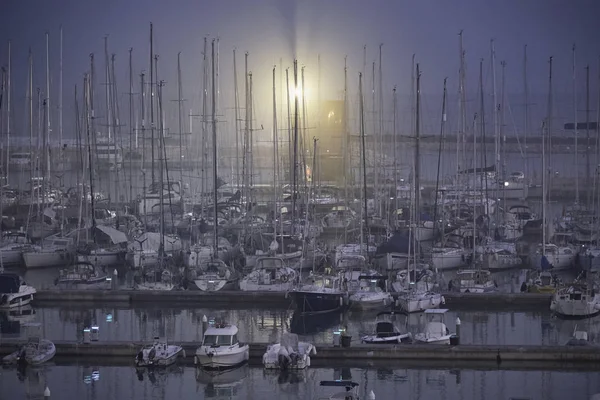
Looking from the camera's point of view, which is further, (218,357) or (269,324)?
(269,324)

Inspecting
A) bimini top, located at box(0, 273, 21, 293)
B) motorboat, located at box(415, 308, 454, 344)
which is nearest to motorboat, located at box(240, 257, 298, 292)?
bimini top, located at box(0, 273, 21, 293)

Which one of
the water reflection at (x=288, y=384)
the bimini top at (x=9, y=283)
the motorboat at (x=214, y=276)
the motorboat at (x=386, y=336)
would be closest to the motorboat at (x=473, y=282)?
the motorboat at (x=386, y=336)

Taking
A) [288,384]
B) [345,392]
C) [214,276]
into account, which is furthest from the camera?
[214,276]

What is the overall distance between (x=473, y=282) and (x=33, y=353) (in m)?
7.14

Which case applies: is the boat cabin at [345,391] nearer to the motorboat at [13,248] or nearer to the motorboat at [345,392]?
the motorboat at [345,392]

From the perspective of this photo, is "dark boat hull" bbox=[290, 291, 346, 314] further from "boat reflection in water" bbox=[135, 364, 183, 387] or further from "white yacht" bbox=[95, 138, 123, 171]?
"white yacht" bbox=[95, 138, 123, 171]

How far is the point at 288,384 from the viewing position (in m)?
13.6

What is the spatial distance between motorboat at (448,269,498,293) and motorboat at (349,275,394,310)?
1280 millimetres

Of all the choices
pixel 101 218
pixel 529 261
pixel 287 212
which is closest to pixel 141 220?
pixel 101 218

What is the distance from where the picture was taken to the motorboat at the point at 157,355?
1417 cm

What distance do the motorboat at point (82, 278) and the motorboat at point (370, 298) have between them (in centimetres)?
398

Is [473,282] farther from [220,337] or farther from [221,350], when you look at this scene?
[221,350]

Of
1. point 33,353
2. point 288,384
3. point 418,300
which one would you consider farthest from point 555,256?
point 33,353

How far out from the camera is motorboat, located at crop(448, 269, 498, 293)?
18.5 meters
